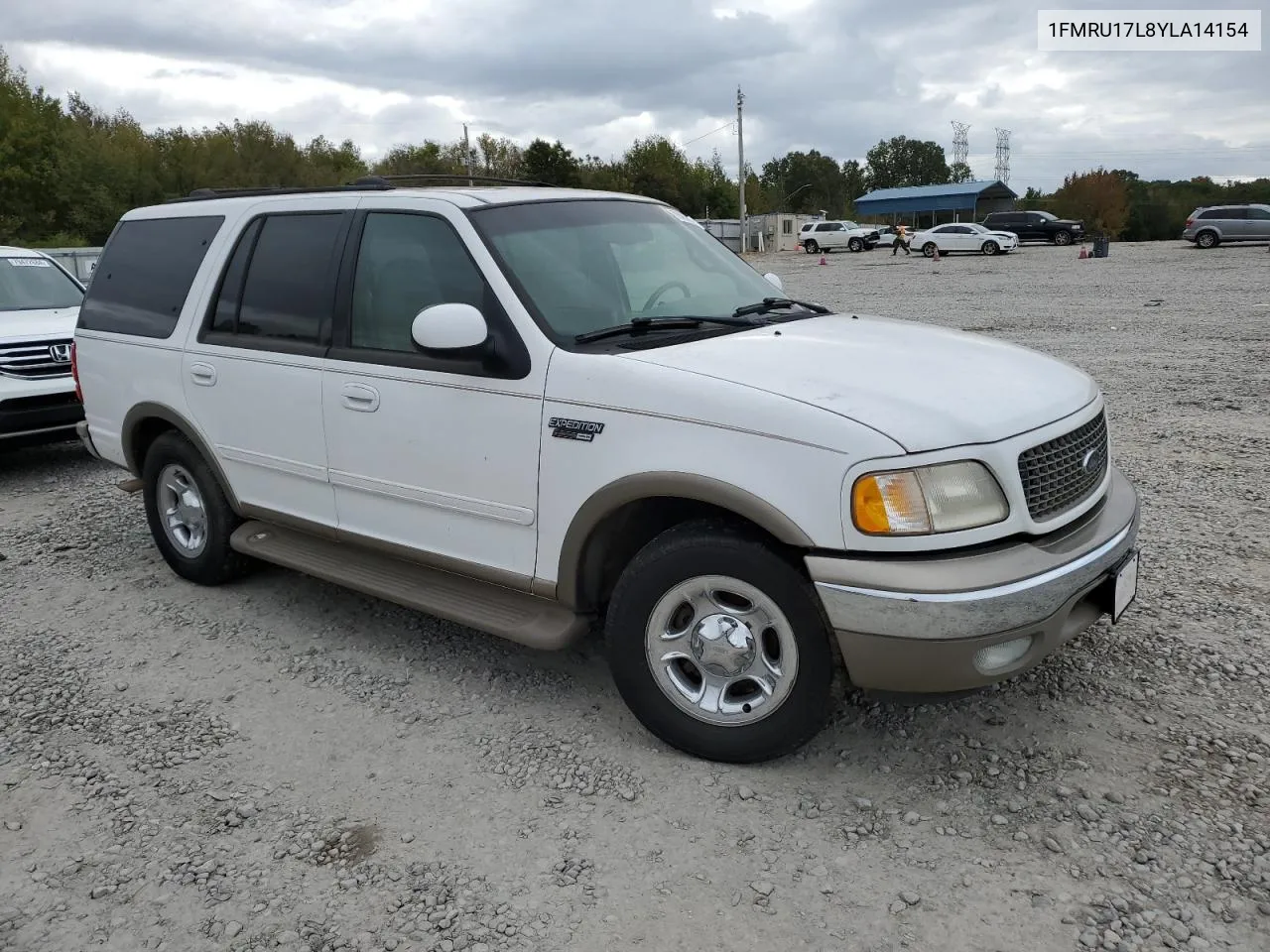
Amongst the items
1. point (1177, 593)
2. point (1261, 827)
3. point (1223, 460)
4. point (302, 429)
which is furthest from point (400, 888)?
point (1223, 460)

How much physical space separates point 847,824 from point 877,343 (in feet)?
5.46

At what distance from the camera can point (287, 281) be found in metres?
4.42

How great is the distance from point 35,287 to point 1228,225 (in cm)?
3762

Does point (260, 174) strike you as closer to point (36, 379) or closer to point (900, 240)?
point (900, 240)

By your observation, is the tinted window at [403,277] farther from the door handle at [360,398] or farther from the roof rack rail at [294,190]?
the roof rack rail at [294,190]

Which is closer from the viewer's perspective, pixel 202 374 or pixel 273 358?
Result: pixel 273 358

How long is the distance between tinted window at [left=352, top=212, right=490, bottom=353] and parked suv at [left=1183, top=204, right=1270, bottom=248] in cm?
3850

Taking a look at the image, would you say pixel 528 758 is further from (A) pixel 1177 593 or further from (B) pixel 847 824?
(A) pixel 1177 593

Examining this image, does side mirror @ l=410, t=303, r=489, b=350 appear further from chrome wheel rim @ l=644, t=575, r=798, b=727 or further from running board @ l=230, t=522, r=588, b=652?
chrome wheel rim @ l=644, t=575, r=798, b=727

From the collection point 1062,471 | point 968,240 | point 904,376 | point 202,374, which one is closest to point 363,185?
point 202,374

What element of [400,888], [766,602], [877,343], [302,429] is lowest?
[400,888]

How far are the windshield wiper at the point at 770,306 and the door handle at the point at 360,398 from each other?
1.45 meters

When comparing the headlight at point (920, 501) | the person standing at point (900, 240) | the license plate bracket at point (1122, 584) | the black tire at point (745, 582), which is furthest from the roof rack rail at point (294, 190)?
the person standing at point (900, 240)

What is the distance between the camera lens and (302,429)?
4297 mm
